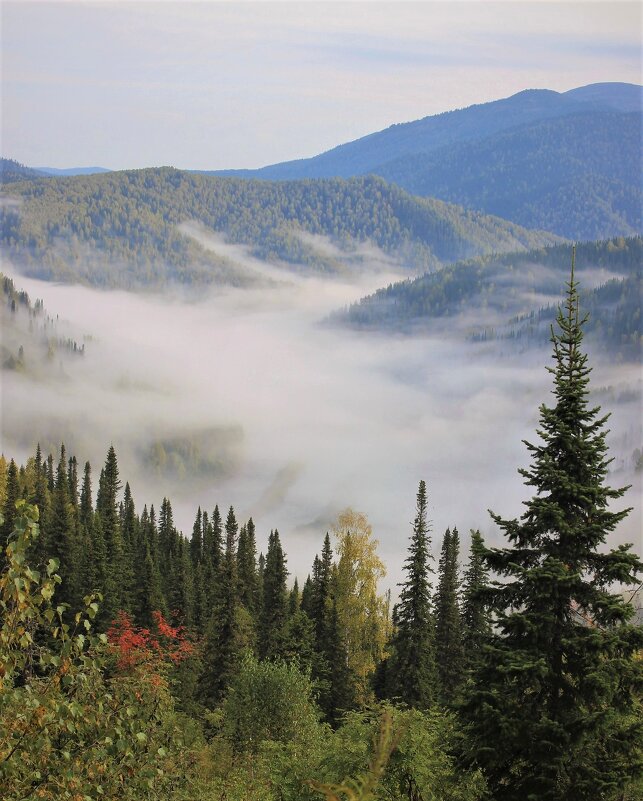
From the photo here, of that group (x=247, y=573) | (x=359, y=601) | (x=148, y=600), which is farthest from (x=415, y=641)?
(x=247, y=573)

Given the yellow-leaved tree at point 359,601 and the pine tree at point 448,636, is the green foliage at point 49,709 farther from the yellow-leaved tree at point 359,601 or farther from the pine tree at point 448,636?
the yellow-leaved tree at point 359,601

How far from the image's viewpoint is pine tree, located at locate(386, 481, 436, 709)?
222ft

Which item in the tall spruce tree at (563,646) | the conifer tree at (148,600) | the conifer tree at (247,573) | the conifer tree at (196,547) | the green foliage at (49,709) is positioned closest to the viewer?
the green foliage at (49,709)

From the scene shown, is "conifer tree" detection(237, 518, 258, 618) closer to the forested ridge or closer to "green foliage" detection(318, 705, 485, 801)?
the forested ridge

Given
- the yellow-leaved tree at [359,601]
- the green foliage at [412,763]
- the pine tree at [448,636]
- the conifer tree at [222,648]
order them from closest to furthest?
the green foliage at [412,763]
the conifer tree at [222,648]
the pine tree at [448,636]
the yellow-leaved tree at [359,601]

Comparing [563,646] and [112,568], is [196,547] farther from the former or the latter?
[563,646]

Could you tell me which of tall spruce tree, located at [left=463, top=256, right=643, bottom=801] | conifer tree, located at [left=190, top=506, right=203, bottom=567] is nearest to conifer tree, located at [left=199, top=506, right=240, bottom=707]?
tall spruce tree, located at [left=463, top=256, right=643, bottom=801]

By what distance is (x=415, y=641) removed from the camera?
224 ft

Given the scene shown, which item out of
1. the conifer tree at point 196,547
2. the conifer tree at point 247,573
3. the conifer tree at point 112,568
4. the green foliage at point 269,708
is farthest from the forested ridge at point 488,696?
the conifer tree at point 196,547

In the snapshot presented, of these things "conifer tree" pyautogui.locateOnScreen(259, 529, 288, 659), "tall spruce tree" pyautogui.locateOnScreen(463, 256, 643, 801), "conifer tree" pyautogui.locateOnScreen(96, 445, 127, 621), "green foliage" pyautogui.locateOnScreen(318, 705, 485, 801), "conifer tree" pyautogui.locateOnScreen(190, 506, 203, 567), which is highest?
"tall spruce tree" pyautogui.locateOnScreen(463, 256, 643, 801)

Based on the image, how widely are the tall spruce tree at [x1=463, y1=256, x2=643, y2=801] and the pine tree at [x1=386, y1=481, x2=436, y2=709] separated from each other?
44.3 m

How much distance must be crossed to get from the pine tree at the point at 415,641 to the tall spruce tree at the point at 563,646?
44291mm

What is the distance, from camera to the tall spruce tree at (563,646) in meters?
22.7

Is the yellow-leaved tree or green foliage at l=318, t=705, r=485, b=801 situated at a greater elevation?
green foliage at l=318, t=705, r=485, b=801
